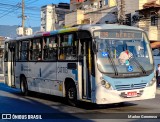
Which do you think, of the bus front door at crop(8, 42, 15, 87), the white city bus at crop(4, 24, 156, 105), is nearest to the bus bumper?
the white city bus at crop(4, 24, 156, 105)

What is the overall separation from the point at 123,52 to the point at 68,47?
2282 millimetres

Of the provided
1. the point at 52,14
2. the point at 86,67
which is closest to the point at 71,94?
the point at 86,67

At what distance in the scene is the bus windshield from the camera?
12125mm

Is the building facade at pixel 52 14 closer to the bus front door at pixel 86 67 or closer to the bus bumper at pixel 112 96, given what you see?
the bus front door at pixel 86 67

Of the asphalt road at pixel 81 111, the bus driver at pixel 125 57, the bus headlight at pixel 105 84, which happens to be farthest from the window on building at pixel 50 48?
the bus headlight at pixel 105 84

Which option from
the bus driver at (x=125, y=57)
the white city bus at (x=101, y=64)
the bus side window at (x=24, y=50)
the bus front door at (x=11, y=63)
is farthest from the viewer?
the bus front door at (x=11, y=63)

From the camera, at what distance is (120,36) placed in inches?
500

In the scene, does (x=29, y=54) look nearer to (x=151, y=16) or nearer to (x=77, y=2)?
(x=151, y=16)

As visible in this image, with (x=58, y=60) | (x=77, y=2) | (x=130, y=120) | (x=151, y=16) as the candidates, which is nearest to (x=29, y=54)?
(x=58, y=60)

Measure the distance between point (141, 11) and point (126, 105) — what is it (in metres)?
29.0

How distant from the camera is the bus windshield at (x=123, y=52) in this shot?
12.1 meters

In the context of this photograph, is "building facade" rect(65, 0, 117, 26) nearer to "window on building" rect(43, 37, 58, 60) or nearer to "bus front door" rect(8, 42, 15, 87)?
"bus front door" rect(8, 42, 15, 87)

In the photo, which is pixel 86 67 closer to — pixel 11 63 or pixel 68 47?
pixel 68 47

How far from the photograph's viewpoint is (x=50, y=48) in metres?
15.1
